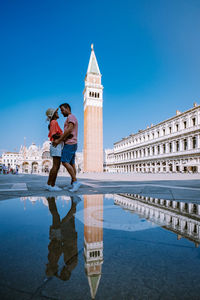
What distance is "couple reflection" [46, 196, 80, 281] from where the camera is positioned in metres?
0.70

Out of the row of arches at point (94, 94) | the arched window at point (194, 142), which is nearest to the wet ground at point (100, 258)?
the arched window at point (194, 142)

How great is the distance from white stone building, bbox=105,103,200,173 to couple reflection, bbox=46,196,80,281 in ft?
82.5

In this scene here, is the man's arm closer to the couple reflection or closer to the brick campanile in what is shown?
the couple reflection

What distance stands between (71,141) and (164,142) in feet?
114

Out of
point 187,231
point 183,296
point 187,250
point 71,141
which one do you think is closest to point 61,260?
point 183,296

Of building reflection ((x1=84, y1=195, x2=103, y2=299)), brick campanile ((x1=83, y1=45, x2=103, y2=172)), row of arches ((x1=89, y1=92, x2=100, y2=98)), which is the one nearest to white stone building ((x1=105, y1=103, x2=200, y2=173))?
brick campanile ((x1=83, y1=45, x2=103, y2=172))

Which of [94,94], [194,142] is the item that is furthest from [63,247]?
[94,94]

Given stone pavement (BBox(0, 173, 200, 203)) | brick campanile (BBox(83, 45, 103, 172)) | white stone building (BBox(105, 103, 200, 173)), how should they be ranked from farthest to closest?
brick campanile (BBox(83, 45, 103, 172)), white stone building (BBox(105, 103, 200, 173)), stone pavement (BBox(0, 173, 200, 203))

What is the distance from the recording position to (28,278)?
25.6 inches

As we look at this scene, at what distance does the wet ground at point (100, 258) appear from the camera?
0.59 m

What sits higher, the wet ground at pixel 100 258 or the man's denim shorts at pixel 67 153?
the man's denim shorts at pixel 67 153

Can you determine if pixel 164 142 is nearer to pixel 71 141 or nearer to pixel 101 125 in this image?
pixel 101 125

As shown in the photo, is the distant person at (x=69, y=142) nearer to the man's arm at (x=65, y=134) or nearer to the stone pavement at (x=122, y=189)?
the man's arm at (x=65, y=134)

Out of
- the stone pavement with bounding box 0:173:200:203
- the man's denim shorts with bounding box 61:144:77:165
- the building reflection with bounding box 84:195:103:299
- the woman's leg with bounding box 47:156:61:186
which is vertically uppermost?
the man's denim shorts with bounding box 61:144:77:165
